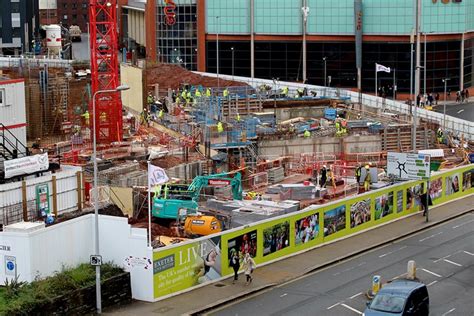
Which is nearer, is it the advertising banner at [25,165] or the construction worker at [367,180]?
the advertising banner at [25,165]

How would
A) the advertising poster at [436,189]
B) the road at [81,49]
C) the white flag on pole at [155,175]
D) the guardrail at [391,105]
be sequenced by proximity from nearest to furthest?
the white flag on pole at [155,175], the advertising poster at [436,189], the guardrail at [391,105], the road at [81,49]

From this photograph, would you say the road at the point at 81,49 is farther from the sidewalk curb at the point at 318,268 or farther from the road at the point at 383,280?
the road at the point at 383,280

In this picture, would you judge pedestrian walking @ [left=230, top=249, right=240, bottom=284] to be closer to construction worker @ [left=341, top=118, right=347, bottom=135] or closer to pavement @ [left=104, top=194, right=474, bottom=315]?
pavement @ [left=104, top=194, right=474, bottom=315]

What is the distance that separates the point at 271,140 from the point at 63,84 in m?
17.6

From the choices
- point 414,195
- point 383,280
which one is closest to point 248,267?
point 383,280

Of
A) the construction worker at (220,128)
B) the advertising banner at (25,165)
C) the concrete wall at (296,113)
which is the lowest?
the concrete wall at (296,113)

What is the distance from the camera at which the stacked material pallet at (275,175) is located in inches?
2611

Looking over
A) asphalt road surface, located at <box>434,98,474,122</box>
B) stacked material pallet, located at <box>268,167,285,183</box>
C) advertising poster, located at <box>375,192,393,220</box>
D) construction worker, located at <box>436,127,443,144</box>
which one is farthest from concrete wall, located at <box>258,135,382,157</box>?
asphalt road surface, located at <box>434,98,474,122</box>

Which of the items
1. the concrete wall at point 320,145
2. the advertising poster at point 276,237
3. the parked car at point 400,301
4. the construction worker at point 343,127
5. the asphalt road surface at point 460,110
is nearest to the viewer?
the parked car at point 400,301

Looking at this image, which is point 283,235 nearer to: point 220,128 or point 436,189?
point 436,189

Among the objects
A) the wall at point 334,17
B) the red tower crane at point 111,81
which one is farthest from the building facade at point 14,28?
the red tower crane at point 111,81

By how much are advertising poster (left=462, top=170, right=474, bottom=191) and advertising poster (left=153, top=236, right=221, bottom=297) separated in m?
26.3

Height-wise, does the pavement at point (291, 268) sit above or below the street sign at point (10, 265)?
below

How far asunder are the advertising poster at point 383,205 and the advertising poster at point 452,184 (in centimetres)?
772
